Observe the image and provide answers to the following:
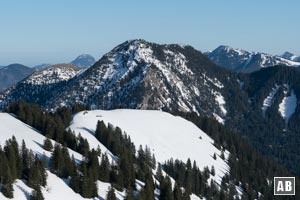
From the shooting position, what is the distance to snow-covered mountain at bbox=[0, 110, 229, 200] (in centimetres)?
11394

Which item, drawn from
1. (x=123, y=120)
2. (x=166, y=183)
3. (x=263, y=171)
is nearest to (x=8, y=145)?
(x=166, y=183)

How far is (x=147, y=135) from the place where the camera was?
163 m

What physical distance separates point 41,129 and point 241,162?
81.1 meters

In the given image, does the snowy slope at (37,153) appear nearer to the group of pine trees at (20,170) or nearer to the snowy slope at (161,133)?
the group of pine trees at (20,170)

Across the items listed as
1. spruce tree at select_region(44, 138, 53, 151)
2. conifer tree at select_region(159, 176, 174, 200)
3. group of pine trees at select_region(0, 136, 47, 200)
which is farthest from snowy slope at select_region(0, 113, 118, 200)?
conifer tree at select_region(159, 176, 174, 200)

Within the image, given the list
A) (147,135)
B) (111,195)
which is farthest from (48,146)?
(147,135)

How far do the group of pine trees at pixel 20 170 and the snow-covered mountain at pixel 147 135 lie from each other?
9.58 metres

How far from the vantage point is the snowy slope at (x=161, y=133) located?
154 m

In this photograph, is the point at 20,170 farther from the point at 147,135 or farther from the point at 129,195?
the point at 147,135

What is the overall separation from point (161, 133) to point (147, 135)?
35.9 feet

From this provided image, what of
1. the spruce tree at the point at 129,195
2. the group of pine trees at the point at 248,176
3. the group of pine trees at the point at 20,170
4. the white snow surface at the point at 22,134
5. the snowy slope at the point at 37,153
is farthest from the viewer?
the group of pine trees at the point at 248,176

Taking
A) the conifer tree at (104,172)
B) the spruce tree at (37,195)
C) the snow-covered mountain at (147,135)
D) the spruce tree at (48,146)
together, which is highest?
the snow-covered mountain at (147,135)

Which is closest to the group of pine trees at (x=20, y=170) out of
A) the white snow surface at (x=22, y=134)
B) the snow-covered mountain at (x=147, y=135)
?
the snow-covered mountain at (x=147, y=135)

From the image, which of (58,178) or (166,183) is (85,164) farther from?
(166,183)
